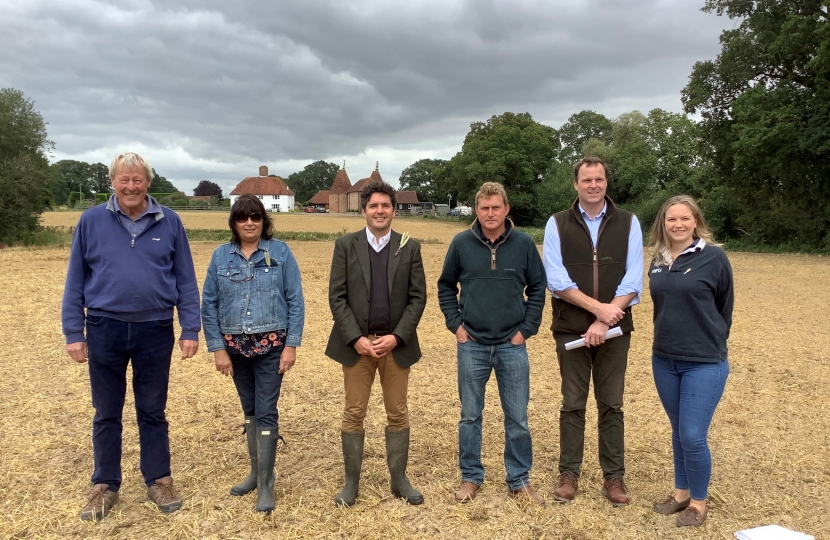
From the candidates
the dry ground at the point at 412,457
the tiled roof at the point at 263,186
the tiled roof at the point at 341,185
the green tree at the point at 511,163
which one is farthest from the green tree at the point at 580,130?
the dry ground at the point at 412,457

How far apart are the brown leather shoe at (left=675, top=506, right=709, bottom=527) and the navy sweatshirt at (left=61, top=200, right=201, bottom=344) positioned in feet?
11.4

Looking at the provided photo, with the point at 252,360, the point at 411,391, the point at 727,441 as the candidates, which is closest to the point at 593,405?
the point at 727,441

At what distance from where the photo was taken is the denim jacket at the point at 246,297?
3613mm

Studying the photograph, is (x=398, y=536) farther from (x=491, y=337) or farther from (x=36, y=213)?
(x=36, y=213)

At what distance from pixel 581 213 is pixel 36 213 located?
105 feet

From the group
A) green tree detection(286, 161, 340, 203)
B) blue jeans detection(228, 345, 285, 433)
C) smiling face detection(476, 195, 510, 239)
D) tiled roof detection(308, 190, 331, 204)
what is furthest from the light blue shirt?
green tree detection(286, 161, 340, 203)

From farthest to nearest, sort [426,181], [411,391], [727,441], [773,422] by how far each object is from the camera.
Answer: [426,181] < [411,391] < [773,422] < [727,441]

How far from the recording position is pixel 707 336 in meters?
3.36

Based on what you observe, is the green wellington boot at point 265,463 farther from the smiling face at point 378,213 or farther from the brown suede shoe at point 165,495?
the smiling face at point 378,213

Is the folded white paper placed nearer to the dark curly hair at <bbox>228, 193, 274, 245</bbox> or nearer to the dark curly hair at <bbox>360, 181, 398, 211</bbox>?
the dark curly hair at <bbox>360, 181, 398, 211</bbox>

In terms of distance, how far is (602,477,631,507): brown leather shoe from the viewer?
3.76 m

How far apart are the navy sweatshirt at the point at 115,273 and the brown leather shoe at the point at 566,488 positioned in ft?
9.32

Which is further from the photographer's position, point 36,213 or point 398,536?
point 36,213

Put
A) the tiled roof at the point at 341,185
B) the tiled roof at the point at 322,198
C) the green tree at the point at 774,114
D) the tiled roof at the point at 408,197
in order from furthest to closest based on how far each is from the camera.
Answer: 1. the tiled roof at the point at 322,198
2. the tiled roof at the point at 341,185
3. the tiled roof at the point at 408,197
4. the green tree at the point at 774,114
